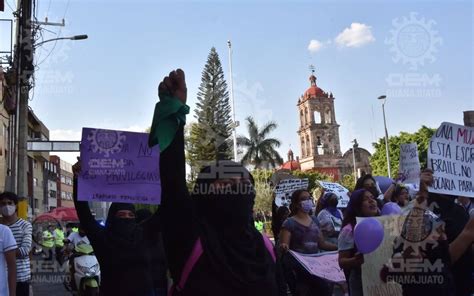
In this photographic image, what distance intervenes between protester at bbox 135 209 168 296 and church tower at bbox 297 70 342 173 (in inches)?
2943

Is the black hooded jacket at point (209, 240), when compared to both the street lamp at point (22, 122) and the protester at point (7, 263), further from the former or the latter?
the street lamp at point (22, 122)

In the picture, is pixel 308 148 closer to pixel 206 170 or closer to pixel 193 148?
pixel 193 148

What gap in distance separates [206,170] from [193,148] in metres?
45.2

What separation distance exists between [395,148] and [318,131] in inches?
1212

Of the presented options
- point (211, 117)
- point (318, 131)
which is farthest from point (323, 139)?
point (211, 117)

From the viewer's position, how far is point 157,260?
556cm

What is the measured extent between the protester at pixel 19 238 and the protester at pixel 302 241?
8.86ft

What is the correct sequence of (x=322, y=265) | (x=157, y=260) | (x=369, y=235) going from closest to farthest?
(x=369, y=235)
(x=157, y=260)
(x=322, y=265)

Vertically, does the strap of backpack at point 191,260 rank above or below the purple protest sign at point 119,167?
below

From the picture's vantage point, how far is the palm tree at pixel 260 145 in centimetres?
5262

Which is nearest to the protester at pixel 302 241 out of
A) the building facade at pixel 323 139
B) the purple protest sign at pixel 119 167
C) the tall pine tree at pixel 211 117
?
the purple protest sign at pixel 119 167

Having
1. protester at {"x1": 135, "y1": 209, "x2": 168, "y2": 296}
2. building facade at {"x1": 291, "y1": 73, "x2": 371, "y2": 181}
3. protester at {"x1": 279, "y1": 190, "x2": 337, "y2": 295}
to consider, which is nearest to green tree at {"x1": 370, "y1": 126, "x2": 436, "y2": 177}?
building facade at {"x1": 291, "y1": 73, "x2": 371, "y2": 181}

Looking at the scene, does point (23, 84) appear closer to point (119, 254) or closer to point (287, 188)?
point (287, 188)

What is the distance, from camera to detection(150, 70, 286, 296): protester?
2.15 metres
